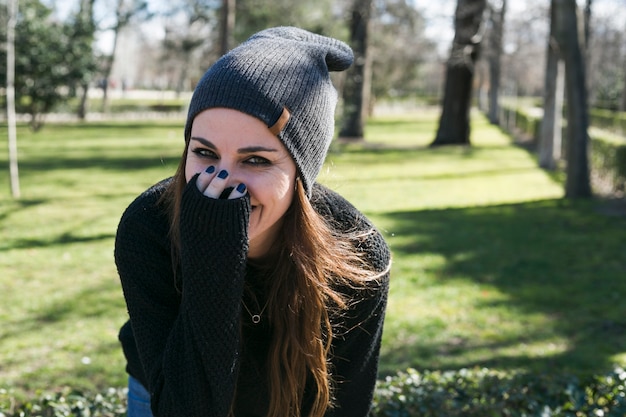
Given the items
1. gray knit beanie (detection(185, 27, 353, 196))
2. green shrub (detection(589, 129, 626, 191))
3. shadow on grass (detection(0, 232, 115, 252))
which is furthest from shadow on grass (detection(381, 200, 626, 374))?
shadow on grass (detection(0, 232, 115, 252))

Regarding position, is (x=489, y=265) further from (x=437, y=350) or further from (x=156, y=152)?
(x=156, y=152)

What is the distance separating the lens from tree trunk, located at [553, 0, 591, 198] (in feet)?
43.0

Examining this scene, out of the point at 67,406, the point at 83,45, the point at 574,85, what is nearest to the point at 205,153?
the point at 67,406

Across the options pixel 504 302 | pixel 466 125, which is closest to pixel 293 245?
pixel 504 302

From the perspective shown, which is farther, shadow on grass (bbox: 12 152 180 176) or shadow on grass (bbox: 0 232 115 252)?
shadow on grass (bbox: 12 152 180 176)

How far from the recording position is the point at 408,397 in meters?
3.66

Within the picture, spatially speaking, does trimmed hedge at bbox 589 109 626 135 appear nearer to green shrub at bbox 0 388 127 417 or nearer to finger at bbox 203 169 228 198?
green shrub at bbox 0 388 127 417

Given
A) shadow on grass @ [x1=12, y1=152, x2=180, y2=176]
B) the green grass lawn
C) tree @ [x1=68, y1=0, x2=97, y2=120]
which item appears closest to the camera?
the green grass lawn

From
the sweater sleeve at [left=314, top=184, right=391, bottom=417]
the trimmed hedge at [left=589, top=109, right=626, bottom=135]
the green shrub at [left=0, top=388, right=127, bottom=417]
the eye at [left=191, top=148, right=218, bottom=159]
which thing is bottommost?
the trimmed hedge at [left=589, top=109, right=626, bottom=135]

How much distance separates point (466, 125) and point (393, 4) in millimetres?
8590

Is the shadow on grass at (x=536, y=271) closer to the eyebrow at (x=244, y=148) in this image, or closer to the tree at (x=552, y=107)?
the eyebrow at (x=244, y=148)

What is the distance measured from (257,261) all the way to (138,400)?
2.31 feet

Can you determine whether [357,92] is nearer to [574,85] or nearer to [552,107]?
[552,107]

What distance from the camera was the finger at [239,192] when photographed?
1934mm
